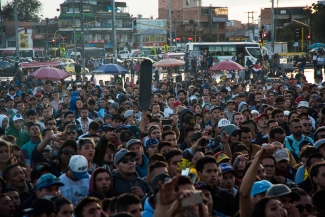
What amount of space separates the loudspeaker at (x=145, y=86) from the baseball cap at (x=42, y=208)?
4591 millimetres

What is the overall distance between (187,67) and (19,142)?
36794mm

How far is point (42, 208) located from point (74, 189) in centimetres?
157

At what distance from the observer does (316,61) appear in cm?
3791

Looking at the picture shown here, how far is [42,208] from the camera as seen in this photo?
600 cm

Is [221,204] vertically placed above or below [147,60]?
below

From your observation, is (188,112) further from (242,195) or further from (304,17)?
(304,17)

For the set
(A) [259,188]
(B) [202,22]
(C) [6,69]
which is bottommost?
(C) [6,69]

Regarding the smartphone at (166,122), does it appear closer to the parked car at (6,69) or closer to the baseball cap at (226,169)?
the baseball cap at (226,169)

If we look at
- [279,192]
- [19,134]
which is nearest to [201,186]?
[279,192]

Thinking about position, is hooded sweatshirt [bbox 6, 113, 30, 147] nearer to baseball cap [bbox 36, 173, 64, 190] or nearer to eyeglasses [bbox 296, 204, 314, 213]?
baseball cap [bbox 36, 173, 64, 190]

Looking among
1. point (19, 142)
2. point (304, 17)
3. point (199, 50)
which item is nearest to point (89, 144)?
point (19, 142)

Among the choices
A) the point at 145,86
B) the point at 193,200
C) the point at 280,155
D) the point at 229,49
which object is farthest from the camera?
the point at 229,49

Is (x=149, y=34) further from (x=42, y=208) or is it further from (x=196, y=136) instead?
(x=42, y=208)

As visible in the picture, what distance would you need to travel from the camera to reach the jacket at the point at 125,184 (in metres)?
7.61
